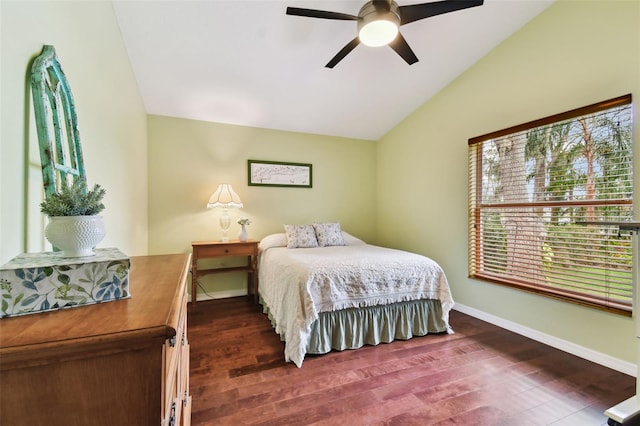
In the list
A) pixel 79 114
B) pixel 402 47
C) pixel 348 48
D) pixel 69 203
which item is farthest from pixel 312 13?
pixel 69 203

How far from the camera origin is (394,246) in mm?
4031

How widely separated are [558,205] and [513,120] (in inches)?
35.2

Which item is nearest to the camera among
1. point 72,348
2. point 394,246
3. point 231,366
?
point 72,348

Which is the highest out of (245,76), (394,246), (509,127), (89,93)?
(245,76)

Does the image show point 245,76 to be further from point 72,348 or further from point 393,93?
point 72,348

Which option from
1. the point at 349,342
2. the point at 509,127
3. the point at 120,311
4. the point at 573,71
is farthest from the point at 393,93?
the point at 120,311

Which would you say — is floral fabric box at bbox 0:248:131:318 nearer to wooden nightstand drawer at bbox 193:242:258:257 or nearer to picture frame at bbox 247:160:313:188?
wooden nightstand drawer at bbox 193:242:258:257

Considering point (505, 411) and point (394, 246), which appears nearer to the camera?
point (505, 411)

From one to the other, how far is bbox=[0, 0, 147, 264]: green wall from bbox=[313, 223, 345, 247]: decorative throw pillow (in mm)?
2007

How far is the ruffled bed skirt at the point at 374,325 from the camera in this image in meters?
2.16

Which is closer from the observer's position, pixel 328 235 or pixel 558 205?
pixel 558 205

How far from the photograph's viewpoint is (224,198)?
326 centimetres

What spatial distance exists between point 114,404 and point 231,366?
1.74 meters

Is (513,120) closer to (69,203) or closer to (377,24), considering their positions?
(377,24)
